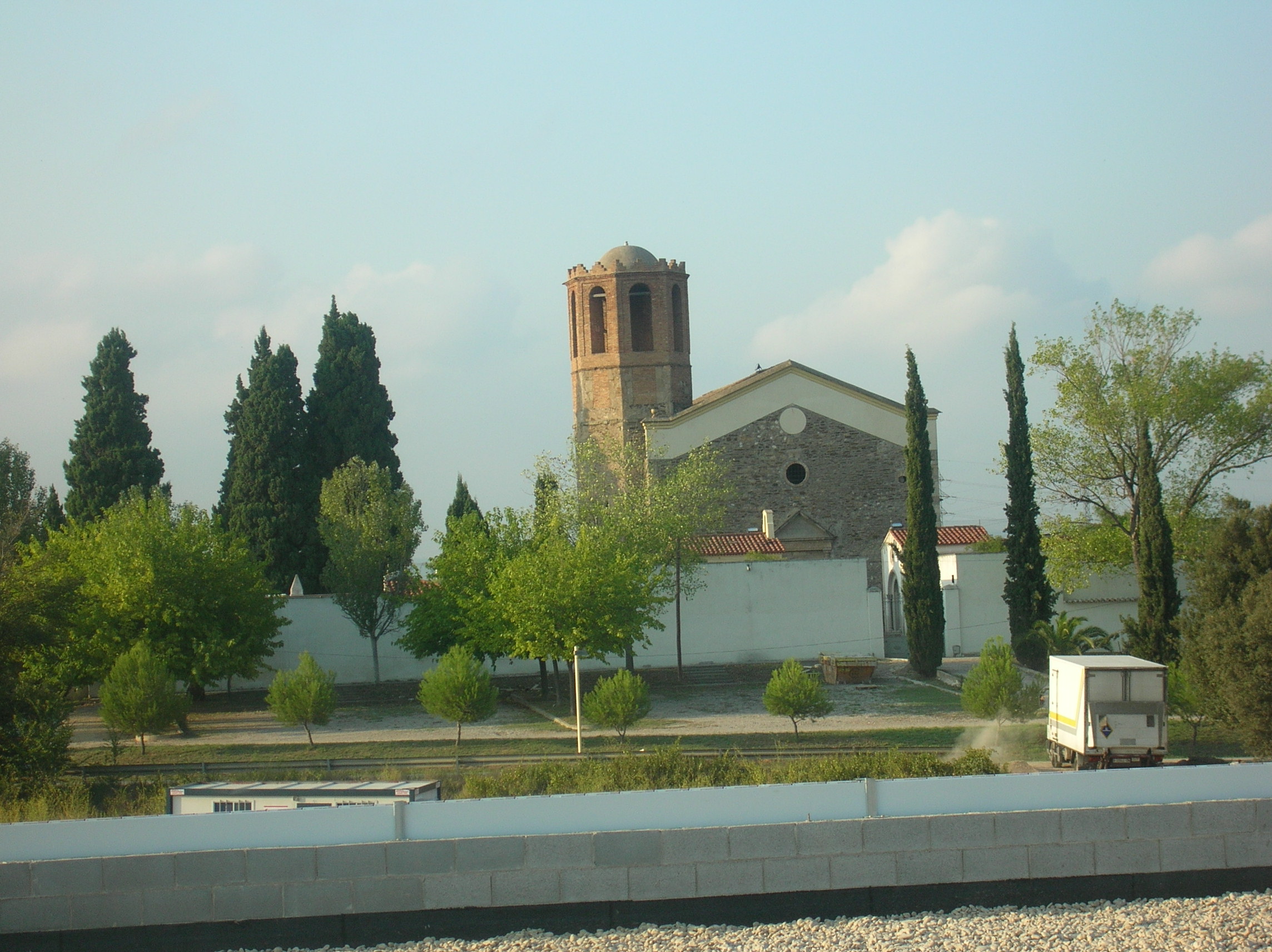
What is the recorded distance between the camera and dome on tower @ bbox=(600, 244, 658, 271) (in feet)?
141

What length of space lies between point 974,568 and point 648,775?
19916mm

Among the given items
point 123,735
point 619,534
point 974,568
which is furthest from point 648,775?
point 974,568

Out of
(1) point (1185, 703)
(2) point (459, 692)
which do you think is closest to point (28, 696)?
(2) point (459, 692)

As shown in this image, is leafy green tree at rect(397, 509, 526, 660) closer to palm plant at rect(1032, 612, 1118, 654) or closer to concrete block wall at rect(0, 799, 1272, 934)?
palm plant at rect(1032, 612, 1118, 654)

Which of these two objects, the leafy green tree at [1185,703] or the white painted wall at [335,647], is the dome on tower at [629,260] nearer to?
the white painted wall at [335,647]

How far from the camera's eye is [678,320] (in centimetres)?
4372

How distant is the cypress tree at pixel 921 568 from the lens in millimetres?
28328

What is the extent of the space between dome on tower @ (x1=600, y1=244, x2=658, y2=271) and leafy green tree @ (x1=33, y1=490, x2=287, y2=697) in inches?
832

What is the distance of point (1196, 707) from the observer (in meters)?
18.0

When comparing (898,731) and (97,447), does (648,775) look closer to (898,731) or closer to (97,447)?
(898,731)

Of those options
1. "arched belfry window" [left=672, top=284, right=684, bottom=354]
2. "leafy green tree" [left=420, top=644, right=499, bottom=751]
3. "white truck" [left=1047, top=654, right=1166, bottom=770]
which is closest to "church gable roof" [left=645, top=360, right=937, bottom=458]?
"arched belfry window" [left=672, top=284, right=684, bottom=354]

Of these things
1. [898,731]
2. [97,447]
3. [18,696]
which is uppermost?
[97,447]

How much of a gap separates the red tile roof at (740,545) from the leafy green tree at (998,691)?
1318 cm

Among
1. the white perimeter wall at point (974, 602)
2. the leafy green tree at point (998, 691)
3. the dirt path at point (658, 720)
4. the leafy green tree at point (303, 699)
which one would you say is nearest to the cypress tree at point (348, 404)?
the dirt path at point (658, 720)
